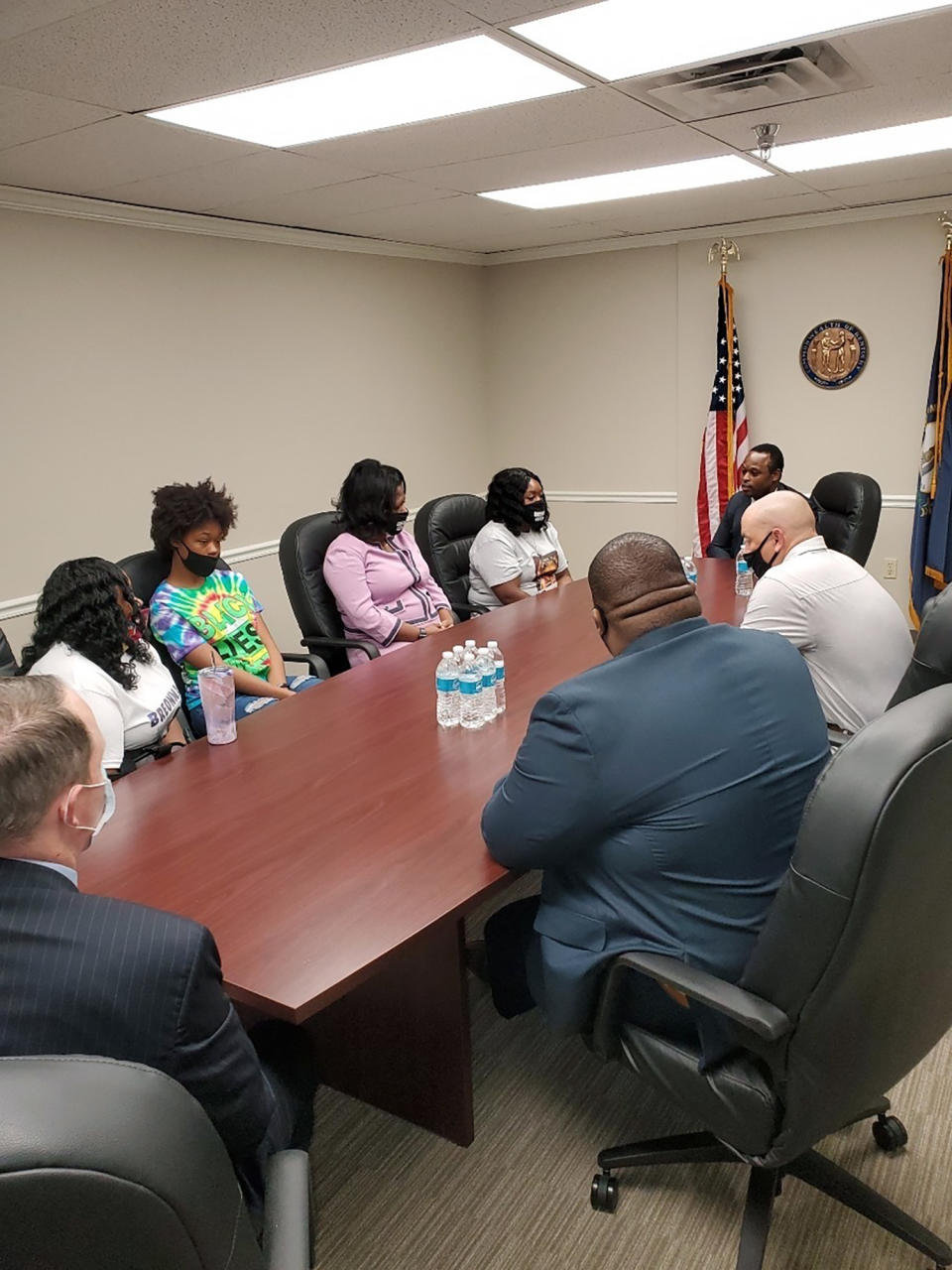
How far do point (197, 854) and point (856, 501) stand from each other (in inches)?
139

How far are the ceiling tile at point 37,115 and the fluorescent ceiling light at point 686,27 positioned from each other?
4.01ft

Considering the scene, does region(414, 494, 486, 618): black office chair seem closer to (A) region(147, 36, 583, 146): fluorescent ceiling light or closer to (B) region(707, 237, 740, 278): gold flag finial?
(A) region(147, 36, 583, 146): fluorescent ceiling light

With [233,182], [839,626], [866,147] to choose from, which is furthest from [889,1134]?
[233,182]

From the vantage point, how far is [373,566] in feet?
11.7

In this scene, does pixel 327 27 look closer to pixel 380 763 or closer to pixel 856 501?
pixel 380 763

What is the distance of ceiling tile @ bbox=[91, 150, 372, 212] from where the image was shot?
324cm

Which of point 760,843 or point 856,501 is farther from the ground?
point 856,501

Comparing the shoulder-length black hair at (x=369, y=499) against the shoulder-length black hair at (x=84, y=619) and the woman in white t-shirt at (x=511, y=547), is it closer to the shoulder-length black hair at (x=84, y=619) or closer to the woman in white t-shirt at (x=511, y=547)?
the woman in white t-shirt at (x=511, y=547)

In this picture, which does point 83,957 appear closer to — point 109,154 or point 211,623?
point 211,623

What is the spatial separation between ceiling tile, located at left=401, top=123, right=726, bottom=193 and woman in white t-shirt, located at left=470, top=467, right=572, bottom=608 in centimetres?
114

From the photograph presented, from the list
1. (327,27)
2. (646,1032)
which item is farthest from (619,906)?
(327,27)

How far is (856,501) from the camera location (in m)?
4.26

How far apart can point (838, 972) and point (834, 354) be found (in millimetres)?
4752

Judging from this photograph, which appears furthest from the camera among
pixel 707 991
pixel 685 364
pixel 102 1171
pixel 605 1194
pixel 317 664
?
pixel 685 364
